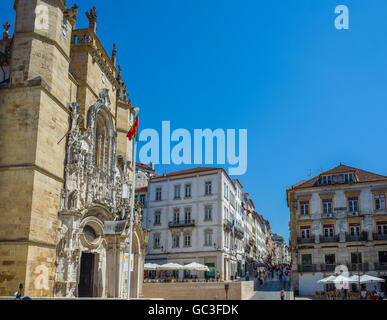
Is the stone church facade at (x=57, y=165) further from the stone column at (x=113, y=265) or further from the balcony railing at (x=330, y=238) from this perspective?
the balcony railing at (x=330, y=238)

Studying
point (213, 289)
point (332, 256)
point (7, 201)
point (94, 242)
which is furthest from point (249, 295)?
point (7, 201)

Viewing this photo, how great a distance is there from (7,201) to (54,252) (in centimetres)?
362

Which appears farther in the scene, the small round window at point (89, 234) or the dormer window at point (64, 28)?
the small round window at point (89, 234)

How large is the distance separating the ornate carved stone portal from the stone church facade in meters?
0.06

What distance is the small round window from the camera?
83.4ft

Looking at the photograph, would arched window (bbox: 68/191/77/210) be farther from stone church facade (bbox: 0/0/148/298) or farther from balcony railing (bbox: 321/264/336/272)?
balcony railing (bbox: 321/264/336/272)

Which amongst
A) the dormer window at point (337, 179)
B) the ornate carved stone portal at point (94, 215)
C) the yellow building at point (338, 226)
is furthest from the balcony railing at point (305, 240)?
the ornate carved stone portal at point (94, 215)

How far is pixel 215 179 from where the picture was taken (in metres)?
47.5

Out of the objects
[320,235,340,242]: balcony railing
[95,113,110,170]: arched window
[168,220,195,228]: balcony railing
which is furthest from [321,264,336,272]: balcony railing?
[95,113,110,170]: arched window

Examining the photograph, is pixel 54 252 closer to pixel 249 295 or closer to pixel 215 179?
pixel 249 295

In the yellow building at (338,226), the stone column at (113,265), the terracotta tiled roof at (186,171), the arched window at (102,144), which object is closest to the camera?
the stone column at (113,265)

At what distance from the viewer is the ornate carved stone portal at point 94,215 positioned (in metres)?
22.2

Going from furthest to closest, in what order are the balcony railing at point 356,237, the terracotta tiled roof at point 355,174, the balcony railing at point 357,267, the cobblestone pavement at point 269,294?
1. the terracotta tiled roof at point 355,174
2. the balcony railing at point 356,237
3. the balcony railing at point 357,267
4. the cobblestone pavement at point 269,294

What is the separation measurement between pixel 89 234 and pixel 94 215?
124cm
